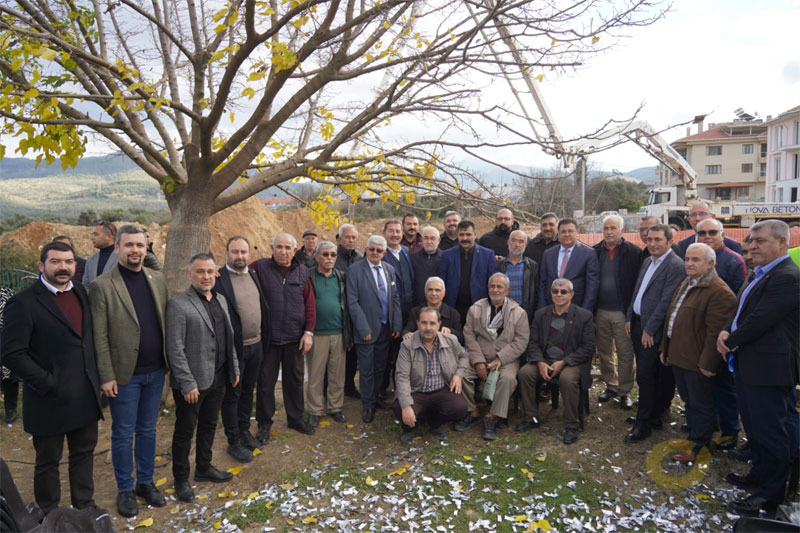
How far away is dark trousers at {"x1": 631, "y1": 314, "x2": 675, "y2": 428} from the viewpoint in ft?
18.5

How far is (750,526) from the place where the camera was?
2.89 m

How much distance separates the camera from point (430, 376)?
235 inches

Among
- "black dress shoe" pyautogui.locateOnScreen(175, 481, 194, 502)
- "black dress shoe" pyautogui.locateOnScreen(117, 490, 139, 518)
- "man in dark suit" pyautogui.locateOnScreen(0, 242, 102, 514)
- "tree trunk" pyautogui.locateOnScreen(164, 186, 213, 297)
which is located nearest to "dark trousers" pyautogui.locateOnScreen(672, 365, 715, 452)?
"black dress shoe" pyautogui.locateOnScreen(175, 481, 194, 502)

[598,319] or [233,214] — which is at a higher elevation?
[233,214]

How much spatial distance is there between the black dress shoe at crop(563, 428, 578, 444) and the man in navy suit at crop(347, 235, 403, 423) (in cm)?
241

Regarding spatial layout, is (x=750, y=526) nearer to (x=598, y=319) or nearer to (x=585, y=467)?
(x=585, y=467)

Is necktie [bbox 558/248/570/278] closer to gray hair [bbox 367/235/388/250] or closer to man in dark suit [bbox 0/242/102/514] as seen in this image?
Answer: gray hair [bbox 367/235/388/250]

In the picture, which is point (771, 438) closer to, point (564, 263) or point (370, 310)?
point (564, 263)

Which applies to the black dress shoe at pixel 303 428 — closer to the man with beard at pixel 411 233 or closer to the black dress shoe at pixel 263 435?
the black dress shoe at pixel 263 435

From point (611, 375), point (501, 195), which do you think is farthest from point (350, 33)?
point (611, 375)

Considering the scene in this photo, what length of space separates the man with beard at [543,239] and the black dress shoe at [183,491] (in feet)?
16.5

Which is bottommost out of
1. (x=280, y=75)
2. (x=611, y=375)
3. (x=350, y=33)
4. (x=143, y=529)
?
(x=143, y=529)

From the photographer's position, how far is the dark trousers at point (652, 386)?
18.5ft

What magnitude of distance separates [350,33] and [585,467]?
17.7 feet
